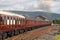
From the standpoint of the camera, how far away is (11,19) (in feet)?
115

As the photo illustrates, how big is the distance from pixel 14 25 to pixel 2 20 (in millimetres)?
7456

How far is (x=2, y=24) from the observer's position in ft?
101

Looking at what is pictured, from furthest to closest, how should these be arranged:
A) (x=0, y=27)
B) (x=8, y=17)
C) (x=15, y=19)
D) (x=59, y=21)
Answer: (x=59, y=21), (x=15, y=19), (x=8, y=17), (x=0, y=27)

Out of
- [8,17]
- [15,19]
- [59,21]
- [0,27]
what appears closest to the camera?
[0,27]

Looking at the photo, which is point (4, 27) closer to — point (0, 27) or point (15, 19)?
point (0, 27)

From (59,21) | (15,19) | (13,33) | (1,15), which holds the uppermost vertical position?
(1,15)

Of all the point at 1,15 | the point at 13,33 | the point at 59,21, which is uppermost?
the point at 1,15

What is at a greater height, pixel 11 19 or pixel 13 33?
pixel 11 19

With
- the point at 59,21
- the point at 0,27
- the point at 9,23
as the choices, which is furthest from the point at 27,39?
the point at 59,21

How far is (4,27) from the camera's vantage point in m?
31.8

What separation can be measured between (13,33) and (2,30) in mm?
8463

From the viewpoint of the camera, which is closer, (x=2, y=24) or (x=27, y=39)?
(x=2, y=24)

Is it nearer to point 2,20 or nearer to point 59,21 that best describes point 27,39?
point 2,20

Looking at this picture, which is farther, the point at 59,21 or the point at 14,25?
the point at 59,21
